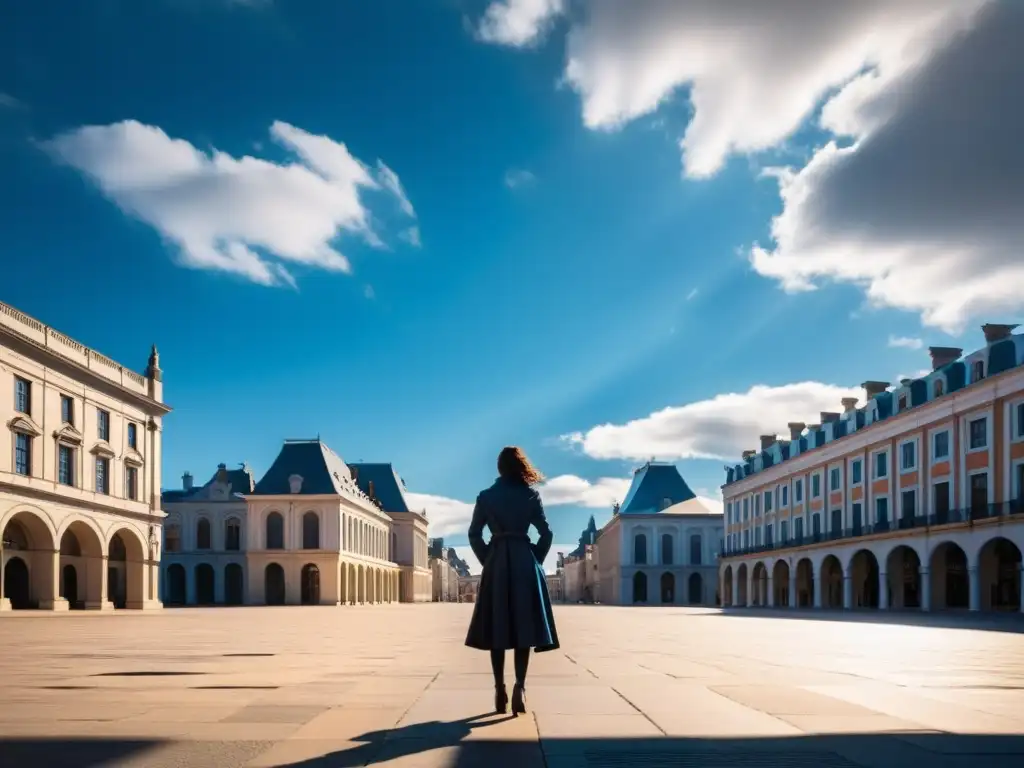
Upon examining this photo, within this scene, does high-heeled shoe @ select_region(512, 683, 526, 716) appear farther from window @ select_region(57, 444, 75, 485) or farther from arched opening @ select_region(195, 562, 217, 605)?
arched opening @ select_region(195, 562, 217, 605)

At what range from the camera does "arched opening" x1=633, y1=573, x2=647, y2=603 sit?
9994cm

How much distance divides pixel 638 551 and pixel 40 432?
7032cm

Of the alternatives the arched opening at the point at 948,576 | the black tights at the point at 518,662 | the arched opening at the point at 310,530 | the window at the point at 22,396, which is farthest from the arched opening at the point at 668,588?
the black tights at the point at 518,662

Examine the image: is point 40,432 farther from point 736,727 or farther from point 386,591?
point 386,591

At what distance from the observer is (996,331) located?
45.2 m

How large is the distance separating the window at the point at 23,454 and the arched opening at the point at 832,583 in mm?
45240

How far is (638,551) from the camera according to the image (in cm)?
10094

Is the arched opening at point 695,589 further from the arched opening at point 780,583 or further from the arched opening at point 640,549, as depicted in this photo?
the arched opening at point 780,583

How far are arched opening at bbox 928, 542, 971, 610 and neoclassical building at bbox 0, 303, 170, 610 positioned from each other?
39326mm

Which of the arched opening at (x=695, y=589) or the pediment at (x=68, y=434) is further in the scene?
the arched opening at (x=695, y=589)

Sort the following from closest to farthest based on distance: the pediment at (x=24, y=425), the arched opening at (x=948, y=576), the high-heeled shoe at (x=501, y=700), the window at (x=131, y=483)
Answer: the high-heeled shoe at (x=501, y=700) → the pediment at (x=24, y=425) → the arched opening at (x=948, y=576) → the window at (x=131, y=483)

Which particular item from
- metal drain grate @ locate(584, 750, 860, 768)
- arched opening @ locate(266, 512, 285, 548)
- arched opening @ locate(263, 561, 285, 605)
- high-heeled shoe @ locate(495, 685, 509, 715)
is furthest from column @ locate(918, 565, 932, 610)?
arched opening @ locate(266, 512, 285, 548)

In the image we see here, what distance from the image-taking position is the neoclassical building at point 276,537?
Result: 7969cm

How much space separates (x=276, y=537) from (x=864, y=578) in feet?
154
